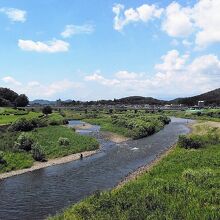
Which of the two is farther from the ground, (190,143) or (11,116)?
(11,116)

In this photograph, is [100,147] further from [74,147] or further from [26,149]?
[26,149]

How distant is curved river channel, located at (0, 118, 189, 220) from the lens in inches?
1692

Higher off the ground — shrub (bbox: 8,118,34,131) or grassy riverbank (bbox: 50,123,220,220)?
shrub (bbox: 8,118,34,131)

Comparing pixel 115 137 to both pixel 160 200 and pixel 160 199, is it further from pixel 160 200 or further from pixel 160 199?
pixel 160 200

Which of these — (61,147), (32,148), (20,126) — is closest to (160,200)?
(32,148)

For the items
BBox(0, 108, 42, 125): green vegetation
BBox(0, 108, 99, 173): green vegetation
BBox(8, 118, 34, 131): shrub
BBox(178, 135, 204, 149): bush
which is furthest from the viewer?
BBox(0, 108, 42, 125): green vegetation

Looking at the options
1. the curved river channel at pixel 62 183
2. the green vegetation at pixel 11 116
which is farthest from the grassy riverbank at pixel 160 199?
the green vegetation at pixel 11 116

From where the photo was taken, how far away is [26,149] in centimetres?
7350

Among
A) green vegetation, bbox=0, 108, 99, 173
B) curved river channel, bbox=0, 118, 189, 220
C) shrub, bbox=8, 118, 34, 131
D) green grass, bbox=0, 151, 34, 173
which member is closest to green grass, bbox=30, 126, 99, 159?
green vegetation, bbox=0, 108, 99, 173

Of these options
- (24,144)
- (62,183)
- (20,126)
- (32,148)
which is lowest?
(62,183)

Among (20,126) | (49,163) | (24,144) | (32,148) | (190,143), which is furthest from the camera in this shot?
(20,126)

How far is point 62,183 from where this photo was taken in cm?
5347

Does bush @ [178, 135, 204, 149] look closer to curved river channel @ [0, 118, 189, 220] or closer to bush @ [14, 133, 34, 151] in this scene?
curved river channel @ [0, 118, 189, 220]

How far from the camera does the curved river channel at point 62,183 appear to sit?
42975mm
